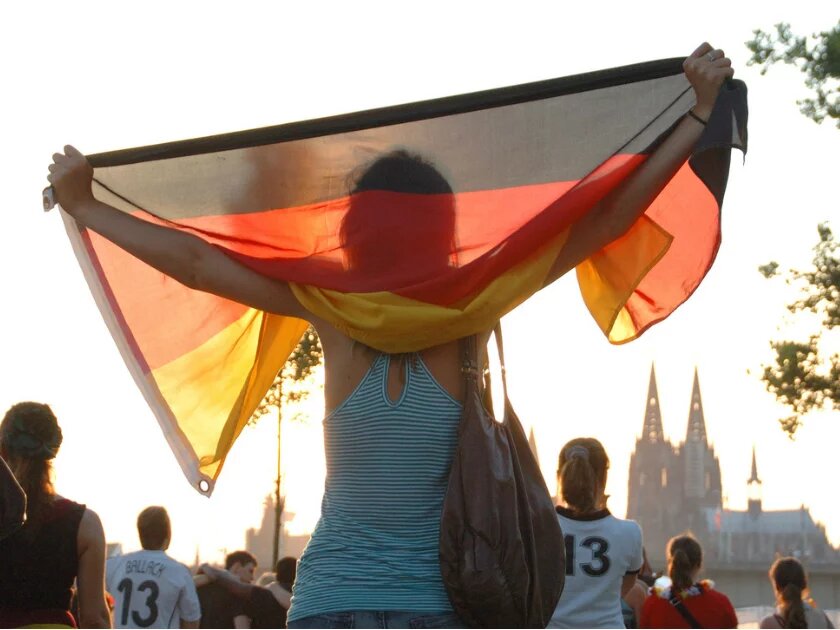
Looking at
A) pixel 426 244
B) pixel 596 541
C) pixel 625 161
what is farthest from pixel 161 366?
pixel 596 541

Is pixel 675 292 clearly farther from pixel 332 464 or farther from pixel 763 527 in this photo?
pixel 763 527

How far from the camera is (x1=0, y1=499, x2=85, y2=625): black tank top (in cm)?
450

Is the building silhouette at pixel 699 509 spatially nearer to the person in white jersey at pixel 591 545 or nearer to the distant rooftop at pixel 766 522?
the distant rooftop at pixel 766 522

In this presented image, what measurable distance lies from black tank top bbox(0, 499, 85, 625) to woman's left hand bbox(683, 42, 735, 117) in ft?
7.83

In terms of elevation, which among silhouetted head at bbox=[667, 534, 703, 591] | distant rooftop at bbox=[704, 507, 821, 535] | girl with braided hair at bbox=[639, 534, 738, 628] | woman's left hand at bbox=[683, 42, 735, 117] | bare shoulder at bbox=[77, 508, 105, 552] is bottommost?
bare shoulder at bbox=[77, 508, 105, 552]

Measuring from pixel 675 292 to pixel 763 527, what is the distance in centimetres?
15627

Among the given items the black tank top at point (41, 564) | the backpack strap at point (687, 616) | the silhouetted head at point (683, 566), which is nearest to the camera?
the black tank top at point (41, 564)

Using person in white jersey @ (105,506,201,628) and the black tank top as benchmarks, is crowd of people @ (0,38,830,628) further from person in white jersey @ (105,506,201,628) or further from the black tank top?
person in white jersey @ (105,506,201,628)

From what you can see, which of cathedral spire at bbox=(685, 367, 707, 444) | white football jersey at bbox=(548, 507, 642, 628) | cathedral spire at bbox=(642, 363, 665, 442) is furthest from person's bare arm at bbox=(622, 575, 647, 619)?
cathedral spire at bbox=(685, 367, 707, 444)

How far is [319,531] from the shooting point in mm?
3213

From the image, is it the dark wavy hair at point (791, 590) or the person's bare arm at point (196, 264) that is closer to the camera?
the person's bare arm at point (196, 264)

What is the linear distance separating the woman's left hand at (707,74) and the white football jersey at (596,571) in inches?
102

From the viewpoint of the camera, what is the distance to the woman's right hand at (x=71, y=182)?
12.6ft

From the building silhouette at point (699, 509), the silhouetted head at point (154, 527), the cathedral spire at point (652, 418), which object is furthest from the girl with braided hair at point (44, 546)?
the cathedral spire at point (652, 418)
